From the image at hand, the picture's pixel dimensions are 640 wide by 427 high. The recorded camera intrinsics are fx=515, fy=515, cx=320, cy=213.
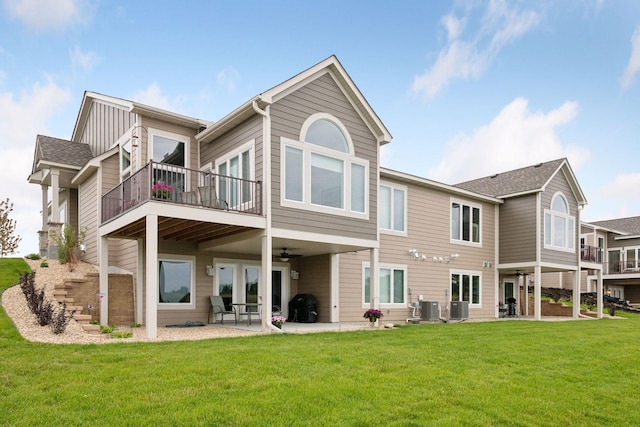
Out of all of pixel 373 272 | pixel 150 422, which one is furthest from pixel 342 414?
pixel 373 272

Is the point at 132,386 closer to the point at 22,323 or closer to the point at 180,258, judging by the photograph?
the point at 22,323

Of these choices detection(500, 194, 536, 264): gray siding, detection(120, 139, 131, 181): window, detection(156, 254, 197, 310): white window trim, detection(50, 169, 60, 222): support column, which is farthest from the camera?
detection(500, 194, 536, 264): gray siding

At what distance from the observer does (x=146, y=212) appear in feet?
33.5

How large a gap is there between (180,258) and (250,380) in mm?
7953

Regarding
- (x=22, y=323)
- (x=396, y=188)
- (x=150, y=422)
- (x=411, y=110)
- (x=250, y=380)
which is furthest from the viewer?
(x=411, y=110)

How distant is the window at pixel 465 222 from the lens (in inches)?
769

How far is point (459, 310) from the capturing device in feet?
59.3

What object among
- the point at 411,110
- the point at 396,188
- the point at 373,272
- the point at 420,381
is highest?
the point at 411,110

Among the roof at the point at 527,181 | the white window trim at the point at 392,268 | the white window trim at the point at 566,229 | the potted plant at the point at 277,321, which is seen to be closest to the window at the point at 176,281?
the potted plant at the point at 277,321

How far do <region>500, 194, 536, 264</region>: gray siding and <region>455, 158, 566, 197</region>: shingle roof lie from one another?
40cm

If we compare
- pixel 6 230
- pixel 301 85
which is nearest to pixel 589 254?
pixel 301 85

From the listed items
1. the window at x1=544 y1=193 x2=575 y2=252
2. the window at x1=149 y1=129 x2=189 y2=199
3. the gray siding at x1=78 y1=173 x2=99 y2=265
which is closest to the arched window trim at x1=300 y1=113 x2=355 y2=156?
the window at x1=149 y1=129 x2=189 y2=199

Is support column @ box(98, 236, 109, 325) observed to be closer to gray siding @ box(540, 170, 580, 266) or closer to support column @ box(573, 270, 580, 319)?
gray siding @ box(540, 170, 580, 266)

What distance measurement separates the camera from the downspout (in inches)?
457
